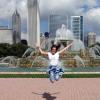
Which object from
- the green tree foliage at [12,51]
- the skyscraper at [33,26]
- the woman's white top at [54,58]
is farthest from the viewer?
the skyscraper at [33,26]

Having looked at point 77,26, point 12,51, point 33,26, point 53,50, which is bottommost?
point 12,51

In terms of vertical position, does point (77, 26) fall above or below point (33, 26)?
above

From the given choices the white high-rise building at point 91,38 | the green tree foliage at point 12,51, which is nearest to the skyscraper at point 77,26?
the white high-rise building at point 91,38

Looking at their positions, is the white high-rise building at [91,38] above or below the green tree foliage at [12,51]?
above

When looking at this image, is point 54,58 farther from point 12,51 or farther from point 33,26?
point 33,26

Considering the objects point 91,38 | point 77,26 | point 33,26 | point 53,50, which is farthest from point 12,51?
point 53,50

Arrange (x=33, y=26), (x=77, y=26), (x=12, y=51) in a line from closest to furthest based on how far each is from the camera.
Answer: (x=12, y=51)
(x=33, y=26)
(x=77, y=26)

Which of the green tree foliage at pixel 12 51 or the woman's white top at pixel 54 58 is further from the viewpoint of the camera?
the green tree foliage at pixel 12 51

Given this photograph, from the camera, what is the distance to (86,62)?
36.3 metres

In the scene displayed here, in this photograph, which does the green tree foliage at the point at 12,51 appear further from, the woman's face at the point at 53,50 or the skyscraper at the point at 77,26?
the woman's face at the point at 53,50

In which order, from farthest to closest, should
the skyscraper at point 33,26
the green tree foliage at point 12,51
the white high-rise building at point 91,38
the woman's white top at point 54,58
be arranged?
1. the white high-rise building at point 91,38
2. the skyscraper at point 33,26
3. the green tree foliage at point 12,51
4. the woman's white top at point 54,58
